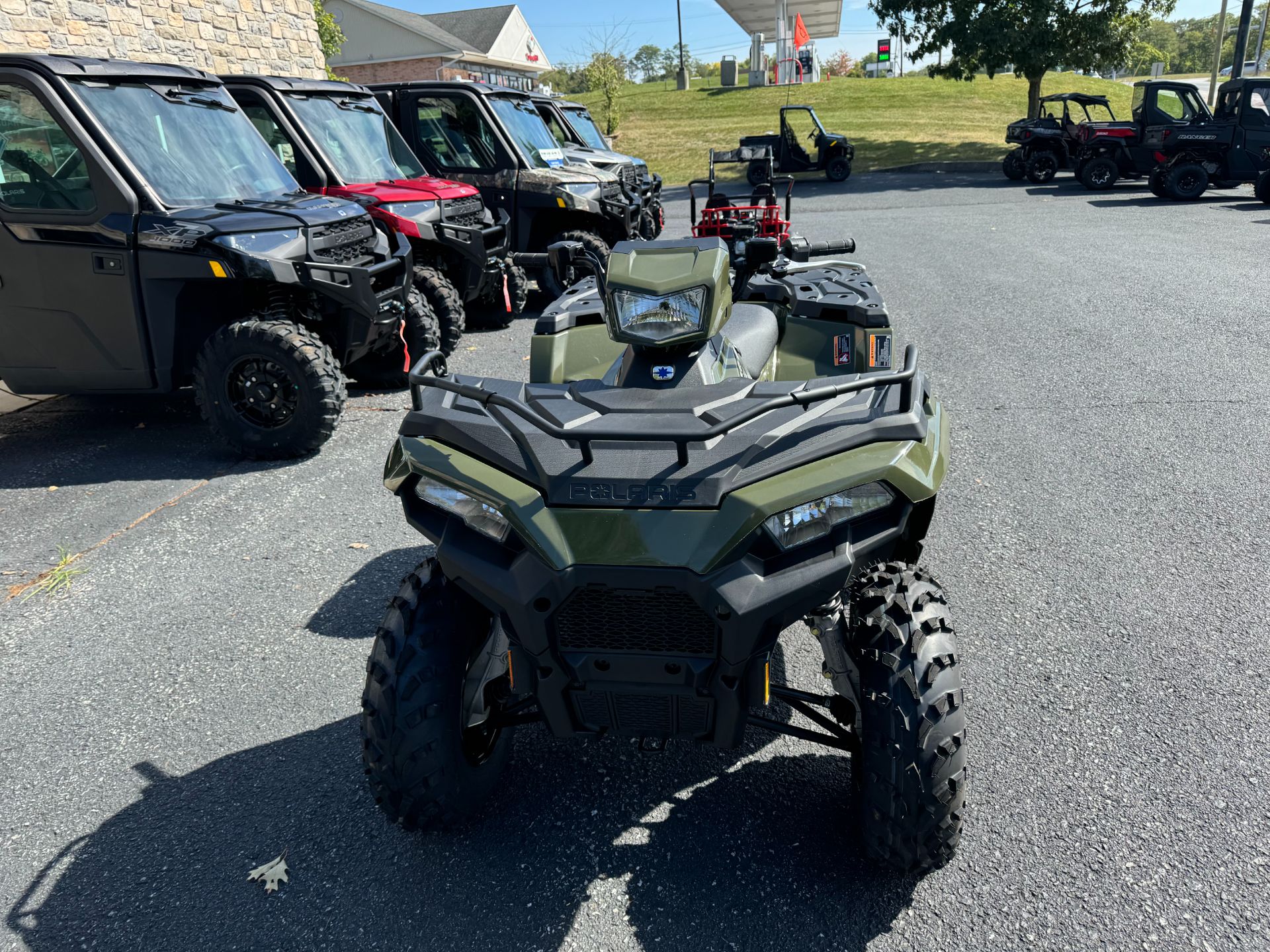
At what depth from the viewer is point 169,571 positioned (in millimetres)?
4160

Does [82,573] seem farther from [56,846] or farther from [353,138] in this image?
[353,138]

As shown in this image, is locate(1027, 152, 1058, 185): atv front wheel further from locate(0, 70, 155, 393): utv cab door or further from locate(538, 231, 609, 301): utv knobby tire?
locate(0, 70, 155, 393): utv cab door

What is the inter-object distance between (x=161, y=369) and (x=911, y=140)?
90.9 feet

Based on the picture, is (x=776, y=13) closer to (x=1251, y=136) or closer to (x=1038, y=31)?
(x=1038, y=31)

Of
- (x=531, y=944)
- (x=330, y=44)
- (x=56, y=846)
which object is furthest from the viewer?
(x=330, y=44)

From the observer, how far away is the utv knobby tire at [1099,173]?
17.0m

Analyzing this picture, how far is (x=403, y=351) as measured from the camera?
6.84 meters

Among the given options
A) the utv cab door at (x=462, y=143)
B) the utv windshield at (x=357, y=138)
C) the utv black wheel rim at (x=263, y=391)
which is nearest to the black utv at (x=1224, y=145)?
the utv cab door at (x=462, y=143)

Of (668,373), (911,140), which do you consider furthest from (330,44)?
(668,373)

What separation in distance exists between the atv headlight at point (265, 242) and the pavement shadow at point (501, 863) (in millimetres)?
3161

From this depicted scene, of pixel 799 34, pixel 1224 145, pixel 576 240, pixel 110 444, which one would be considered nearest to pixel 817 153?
pixel 1224 145

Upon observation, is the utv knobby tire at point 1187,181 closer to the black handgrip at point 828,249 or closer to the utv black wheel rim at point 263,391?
the black handgrip at point 828,249

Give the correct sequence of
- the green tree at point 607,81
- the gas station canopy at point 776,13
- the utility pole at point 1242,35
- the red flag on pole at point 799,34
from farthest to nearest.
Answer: the gas station canopy at point 776,13 < the green tree at point 607,81 < the red flag on pole at point 799,34 < the utility pole at point 1242,35

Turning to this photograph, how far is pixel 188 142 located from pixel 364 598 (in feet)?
11.8
